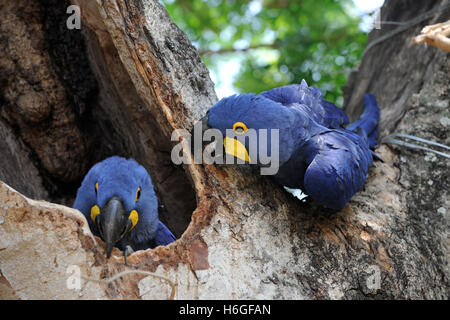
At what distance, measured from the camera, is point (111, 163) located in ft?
7.87

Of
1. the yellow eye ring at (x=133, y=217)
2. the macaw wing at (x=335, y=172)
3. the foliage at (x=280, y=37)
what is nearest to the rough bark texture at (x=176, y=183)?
the macaw wing at (x=335, y=172)

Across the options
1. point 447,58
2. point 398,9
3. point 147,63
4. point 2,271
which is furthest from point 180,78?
point 398,9

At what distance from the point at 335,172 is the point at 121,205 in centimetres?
119

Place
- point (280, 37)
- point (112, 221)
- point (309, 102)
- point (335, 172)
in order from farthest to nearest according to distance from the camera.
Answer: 1. point (280, 37)
2. point (309, 102)
3. point (335, 172)
4. point (112, 221)

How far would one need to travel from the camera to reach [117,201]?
7.11 feet

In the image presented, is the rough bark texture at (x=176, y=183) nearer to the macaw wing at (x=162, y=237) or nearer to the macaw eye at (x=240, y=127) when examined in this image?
the macaw eye at (x=240, y=127)

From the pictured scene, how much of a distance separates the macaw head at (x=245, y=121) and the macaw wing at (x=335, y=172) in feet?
0.75

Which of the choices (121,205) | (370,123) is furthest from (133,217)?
(370,123)

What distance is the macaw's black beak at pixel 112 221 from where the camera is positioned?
2047 millimetres

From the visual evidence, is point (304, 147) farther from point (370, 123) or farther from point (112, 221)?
point (112, 221)

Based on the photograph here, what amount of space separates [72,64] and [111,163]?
115 centimetres

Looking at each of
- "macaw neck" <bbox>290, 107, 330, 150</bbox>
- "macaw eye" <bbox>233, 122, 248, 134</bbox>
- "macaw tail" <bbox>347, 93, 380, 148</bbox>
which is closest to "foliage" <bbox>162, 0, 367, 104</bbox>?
"macaw tail" <bbox>347, 93, 380, 148</bbox>

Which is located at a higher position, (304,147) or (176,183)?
(304,147)

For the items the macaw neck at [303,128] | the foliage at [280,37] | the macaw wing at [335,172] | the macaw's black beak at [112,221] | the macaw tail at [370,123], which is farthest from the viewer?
the foliage at [280,37]
